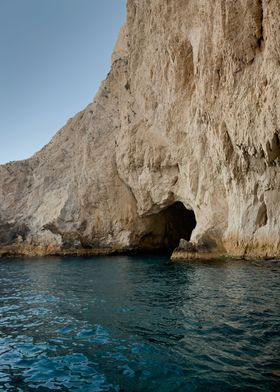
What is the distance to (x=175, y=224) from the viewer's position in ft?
115

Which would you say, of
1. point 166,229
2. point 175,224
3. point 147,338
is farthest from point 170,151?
point 147,338

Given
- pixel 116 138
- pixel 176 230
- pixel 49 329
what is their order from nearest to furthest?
pixel 49 329 → pixel 116 138 → pixel 176 230

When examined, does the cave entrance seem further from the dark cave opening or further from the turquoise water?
the turquoise water

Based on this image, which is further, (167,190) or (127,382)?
(167,190)

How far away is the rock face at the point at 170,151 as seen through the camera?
1574 cm

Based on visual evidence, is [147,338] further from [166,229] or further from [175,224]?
[175,224]

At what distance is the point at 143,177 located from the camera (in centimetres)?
2855

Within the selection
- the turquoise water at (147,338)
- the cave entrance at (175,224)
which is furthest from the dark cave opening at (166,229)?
the turquoise water at (147,338)

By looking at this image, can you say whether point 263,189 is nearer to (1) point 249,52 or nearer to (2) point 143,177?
(1) point 249,52

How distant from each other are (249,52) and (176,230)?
21824mm

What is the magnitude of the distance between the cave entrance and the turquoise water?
2154 centimetres

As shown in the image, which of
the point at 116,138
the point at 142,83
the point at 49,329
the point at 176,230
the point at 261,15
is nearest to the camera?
the point at 49,329

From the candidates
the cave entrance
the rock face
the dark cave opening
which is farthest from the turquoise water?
the cave entrance

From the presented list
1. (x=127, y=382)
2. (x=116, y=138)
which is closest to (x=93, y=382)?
(x=127, y=382)
